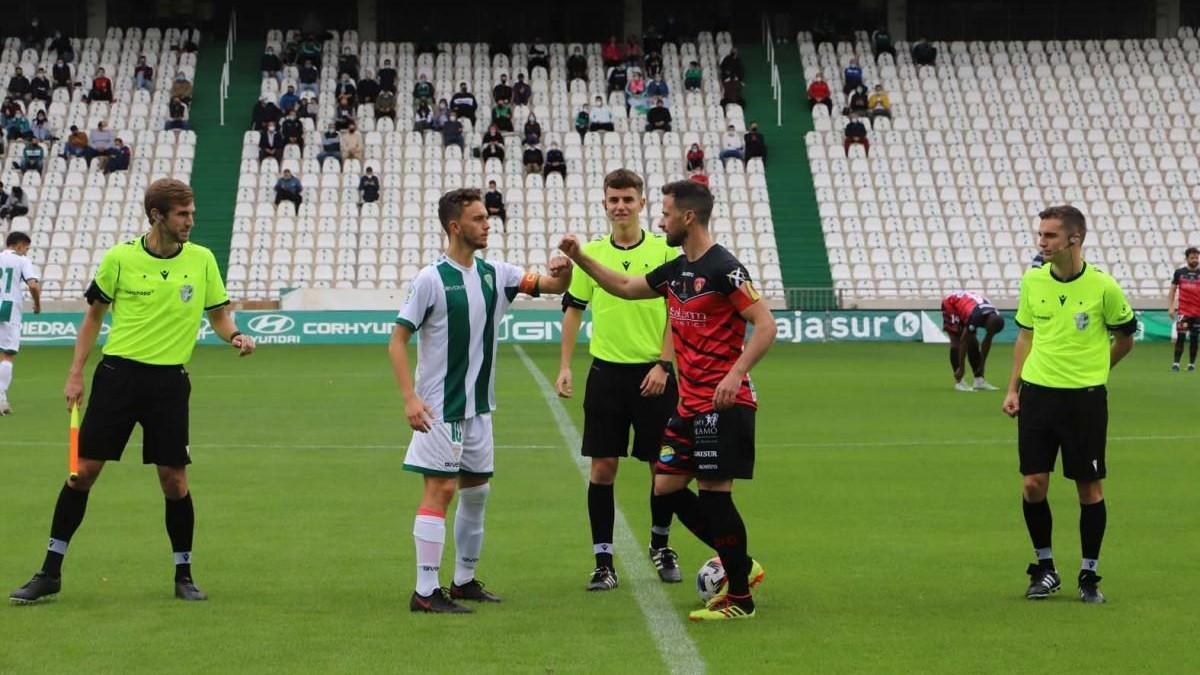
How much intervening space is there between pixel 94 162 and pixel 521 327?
14.5m

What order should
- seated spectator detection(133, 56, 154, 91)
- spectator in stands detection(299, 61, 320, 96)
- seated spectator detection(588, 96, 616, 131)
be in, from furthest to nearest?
seated spectator detection(133, 56, 154, 91)
spectator in stands detection(299, 61, 320, 96)
seated spectator detection(588, 96, 616, 131)

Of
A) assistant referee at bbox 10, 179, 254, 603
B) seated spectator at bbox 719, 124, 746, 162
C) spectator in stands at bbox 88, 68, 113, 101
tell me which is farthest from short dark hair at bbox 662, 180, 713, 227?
spectator in stands at bbox 88, 68, 113, 101

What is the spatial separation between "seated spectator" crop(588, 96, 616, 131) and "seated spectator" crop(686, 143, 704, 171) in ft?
10.2

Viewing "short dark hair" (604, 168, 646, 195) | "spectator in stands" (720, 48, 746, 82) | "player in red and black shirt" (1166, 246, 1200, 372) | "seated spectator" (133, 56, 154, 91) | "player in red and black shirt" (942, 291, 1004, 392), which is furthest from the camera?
"spectator in stands" (720, 48, 746, 82)

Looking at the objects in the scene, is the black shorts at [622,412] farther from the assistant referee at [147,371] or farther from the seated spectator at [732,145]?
the seated spectator at [732,145]

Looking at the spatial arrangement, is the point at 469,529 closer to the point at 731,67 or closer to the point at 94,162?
the point at 94,162

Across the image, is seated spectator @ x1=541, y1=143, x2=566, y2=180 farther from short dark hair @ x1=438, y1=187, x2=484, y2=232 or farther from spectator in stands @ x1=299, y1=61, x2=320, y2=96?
short dark hair @ x1=438, y1=187, x2=484, y2=232

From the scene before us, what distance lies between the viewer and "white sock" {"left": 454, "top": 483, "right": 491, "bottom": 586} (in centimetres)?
835

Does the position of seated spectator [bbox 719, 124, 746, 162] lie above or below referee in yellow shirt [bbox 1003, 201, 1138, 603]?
above

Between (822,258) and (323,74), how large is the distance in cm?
1625

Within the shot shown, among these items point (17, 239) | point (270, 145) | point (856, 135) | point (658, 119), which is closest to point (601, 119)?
point (658, 119)

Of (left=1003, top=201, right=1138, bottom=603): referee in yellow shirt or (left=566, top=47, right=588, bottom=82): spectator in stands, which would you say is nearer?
(left=1003, top=201, right=1138, bottom=603): referee in yellow shirt

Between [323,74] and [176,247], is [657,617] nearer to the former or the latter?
[176,247]

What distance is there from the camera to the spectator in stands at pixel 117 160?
139ft
